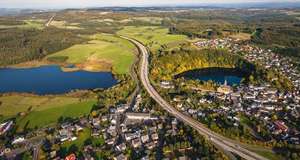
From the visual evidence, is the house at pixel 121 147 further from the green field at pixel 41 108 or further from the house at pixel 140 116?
the green field at pixel 41 108

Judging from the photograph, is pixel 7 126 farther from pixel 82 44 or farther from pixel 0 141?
pixel 82 44

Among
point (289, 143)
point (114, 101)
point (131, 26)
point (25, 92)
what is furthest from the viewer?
point (131, 26)

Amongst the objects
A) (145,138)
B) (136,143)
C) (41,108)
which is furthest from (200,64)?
(136,143)

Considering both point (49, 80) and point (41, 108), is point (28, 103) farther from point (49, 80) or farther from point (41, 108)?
point (49, 80)

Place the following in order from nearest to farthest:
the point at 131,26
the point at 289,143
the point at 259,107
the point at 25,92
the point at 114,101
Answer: the point at 289,143
the point at 259,107
the point at 114,101
the point at 25,92
the point at 131,26

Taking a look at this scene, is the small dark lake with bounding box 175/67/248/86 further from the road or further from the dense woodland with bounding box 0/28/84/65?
the dense woodland with bounding box 0/28/84/65

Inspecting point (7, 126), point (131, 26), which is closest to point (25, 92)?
point (7, 126)
